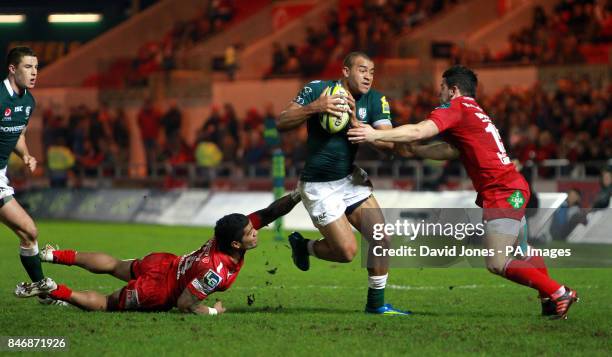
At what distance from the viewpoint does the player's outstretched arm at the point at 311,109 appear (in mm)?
8812

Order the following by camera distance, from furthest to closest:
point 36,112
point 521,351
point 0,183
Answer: point 36,112 → point 0,183 → point 521,351

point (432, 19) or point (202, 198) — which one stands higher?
point (432, 19)

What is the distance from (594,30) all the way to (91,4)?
19.8 m

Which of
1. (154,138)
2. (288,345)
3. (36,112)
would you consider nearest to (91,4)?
(36,112)

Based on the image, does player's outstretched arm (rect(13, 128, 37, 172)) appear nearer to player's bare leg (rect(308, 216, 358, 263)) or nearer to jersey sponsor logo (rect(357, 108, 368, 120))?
player's bare leg (rect(308, 216, 358, 263))

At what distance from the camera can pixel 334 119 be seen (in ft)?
29.5

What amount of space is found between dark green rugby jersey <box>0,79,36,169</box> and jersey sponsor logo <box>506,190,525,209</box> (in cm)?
412

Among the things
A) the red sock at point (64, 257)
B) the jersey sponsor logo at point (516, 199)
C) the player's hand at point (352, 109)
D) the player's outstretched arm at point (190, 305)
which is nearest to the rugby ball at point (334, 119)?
the player's hand at point (352, 109)

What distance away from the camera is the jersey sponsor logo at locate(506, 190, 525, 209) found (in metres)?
8.75

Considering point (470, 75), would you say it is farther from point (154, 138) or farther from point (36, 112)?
point (36, 112)

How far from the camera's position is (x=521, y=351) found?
7.26 metres

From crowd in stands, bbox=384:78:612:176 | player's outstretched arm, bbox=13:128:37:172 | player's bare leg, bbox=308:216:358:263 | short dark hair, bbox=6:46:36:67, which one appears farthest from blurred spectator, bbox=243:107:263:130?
player's bare leg, bbox=308:216:358:263

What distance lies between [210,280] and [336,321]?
1026 mm

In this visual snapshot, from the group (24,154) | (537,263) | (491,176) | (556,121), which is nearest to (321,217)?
(491,176)
